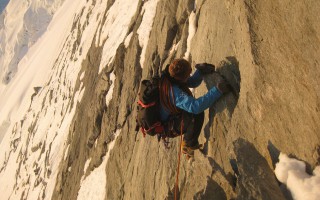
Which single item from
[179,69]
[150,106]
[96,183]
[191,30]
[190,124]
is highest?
[191,30]

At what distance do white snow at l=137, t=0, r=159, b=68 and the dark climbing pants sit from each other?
782 cm

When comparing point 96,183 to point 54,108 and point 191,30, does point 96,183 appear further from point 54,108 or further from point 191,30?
point 54,108

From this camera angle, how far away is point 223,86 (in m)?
6.17

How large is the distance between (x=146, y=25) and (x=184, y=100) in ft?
32.2

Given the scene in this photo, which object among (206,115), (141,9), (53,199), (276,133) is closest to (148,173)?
(206,115)

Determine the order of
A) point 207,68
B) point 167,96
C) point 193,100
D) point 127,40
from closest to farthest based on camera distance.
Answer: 1. point 193,100
2. point 167,96
3. point 207,68
4. point 127,40

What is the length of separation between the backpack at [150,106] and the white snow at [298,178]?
246 cm

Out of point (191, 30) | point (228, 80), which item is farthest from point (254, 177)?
point (191, 30)

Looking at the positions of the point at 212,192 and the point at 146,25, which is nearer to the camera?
the point at 212,192

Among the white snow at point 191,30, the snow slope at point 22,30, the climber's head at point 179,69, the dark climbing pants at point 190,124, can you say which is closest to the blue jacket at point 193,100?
the climber's head at point 179,69

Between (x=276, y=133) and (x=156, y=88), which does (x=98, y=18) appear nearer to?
(x=156, y=88)

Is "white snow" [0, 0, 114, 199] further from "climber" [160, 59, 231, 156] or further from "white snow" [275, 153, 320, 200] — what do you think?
"white snow" [275, 153, 320, 200]

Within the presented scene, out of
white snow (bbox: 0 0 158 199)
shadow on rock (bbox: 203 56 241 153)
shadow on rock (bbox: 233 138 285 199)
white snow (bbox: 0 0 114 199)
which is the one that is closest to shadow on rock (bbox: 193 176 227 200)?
shadow on rock (bbox: 233 138 285 199)

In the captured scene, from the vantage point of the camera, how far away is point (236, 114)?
6031 mm
